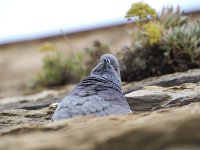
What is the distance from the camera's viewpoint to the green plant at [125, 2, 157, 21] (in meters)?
5.35

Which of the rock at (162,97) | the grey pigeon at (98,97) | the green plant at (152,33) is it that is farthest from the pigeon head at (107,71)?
the green plant at (152,33)

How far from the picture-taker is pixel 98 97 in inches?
112

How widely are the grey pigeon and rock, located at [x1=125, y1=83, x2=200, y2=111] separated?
0.46 m

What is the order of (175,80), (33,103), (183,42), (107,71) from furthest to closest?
1. (183,42)
2. (33,103)
3. (175,80)
4. (107,71)

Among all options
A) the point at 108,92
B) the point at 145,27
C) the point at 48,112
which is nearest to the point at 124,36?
the point at 145,27

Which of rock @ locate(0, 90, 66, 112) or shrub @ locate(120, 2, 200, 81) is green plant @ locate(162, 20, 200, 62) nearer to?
shrub @ locate(120, 2, 200, 81)

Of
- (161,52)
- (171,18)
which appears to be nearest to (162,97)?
(161,52)

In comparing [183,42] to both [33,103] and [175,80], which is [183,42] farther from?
[33,103]

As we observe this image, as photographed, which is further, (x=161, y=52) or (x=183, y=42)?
(x=161, y=52)

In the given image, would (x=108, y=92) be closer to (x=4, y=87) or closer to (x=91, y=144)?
(x=91, y=144)

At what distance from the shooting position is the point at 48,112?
394cm

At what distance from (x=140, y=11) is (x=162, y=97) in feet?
6.61

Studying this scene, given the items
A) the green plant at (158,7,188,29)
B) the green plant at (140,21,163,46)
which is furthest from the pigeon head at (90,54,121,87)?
the green plant at (158,7,188,29)

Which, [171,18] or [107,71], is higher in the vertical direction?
[171,18]
